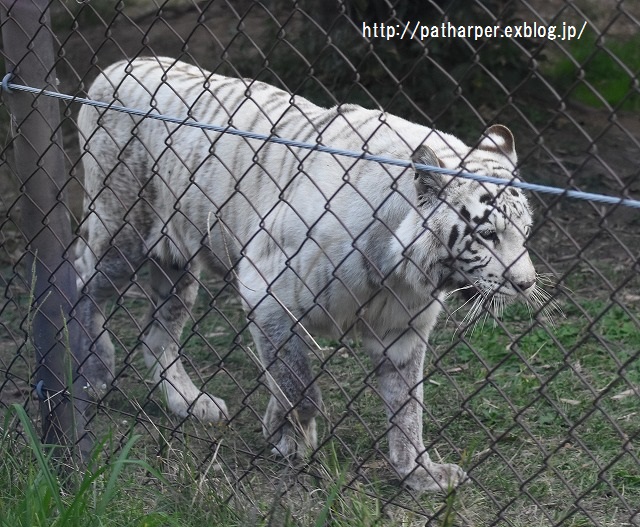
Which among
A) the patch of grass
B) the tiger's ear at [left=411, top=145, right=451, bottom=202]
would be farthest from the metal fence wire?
the patch of grass

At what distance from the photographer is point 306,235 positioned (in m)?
2.82

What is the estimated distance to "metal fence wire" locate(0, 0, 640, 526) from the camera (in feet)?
8.20

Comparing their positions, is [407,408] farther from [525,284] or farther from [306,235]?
[306,235]

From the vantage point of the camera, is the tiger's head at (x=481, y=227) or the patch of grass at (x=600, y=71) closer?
the tiger's head at (x=481, y=227)

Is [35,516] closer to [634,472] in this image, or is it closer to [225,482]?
[225,482]

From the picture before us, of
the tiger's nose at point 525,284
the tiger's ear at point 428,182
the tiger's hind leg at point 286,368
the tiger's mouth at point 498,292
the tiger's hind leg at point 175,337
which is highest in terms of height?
the tiger's ear at point 428,182

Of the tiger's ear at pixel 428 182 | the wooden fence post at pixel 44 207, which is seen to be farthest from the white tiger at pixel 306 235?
the wooden fence post at pixel 44 207

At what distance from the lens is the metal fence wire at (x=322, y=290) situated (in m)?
2.50

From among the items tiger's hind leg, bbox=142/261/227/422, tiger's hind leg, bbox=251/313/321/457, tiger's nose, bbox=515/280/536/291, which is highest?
tiger's nose, bbox=515/280/536/291

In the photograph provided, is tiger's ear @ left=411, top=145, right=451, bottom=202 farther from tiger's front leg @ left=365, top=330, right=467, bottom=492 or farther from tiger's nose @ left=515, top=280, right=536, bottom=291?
tiger's front leg @ left=365, top=330, right=467, bottom=492

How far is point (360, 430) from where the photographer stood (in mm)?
3994

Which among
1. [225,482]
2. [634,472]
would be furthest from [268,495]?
[634,472]

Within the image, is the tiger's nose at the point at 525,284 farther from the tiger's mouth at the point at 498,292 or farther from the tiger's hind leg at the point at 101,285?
the tiger's hind leg at the point at 101,285

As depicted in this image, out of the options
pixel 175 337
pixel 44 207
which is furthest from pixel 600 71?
pixel 44 207
